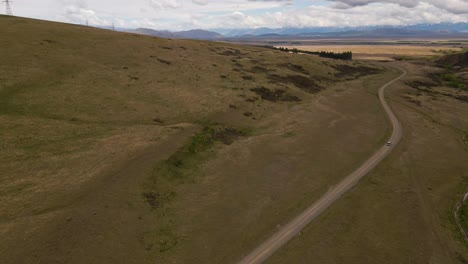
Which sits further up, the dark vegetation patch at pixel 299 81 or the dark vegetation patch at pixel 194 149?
the dark vegetation patch at pixel 299 81

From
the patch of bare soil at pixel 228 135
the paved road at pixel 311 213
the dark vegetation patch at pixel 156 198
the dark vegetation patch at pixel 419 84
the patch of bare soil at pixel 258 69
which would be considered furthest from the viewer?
the dark vegetation patch at pixel 419 84

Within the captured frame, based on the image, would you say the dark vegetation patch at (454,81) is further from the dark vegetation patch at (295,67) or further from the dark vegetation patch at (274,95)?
the dark vegetation patch at (274,95)

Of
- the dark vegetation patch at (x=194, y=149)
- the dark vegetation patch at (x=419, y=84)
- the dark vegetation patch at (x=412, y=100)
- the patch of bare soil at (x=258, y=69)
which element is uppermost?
the patch of bare soil at (x=258, y=69)

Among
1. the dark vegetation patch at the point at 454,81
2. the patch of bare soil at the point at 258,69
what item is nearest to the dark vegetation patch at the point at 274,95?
the patch of bare soil at the point at 258,69

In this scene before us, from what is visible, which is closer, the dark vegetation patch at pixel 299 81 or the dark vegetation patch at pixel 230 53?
the dark vegetation patch at pixel 299 81

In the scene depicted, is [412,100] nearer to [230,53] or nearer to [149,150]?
[230,53]

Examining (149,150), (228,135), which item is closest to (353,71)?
(228,135)
